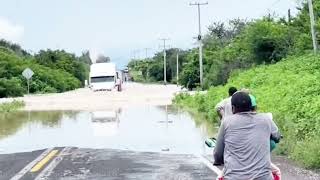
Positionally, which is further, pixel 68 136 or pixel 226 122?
pixel 68 136

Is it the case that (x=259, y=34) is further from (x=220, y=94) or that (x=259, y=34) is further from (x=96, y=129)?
(x=96, y=129)

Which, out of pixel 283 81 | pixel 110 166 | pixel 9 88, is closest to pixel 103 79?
pixel 9 88

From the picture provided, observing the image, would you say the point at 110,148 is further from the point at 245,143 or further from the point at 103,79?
the point at 103,79

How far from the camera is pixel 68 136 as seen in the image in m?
22.0

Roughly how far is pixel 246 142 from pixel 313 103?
11326 millimetres

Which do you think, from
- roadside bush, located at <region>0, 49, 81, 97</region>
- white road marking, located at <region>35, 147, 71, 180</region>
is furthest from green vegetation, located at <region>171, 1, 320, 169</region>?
roadside bush, located at <region>0, 49, 81, 97</region>

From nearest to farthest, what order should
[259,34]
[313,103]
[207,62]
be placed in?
1. [313,103]
2. [259,34]
3. [207,62]

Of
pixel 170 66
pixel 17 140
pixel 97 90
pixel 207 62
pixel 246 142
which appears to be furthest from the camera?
pixel 170 66

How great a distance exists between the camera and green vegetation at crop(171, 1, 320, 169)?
50.2 ft

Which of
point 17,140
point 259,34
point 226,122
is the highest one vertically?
point 259,34

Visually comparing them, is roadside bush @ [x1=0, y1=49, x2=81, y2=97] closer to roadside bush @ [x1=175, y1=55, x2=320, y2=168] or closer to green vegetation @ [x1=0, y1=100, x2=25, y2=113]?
green vegetation @ [x1=0, y1=100, x2=25, y2=113]

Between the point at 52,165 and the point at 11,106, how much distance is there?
30.5 metres

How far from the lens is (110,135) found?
21781 mm

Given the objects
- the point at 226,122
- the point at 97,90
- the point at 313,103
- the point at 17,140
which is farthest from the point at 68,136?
the point at 97,90
